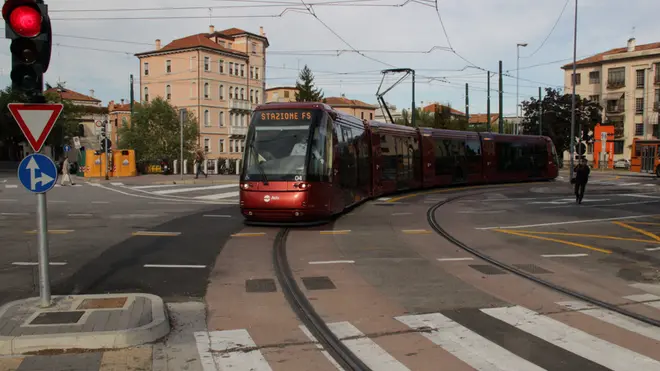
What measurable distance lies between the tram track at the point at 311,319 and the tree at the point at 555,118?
65.4 meters

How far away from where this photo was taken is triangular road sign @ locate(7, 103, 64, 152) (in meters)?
6.51

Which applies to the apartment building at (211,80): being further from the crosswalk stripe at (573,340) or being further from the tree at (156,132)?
the crosswalk stripe at (573,340)

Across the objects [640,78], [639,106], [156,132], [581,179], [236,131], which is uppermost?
[640,78]

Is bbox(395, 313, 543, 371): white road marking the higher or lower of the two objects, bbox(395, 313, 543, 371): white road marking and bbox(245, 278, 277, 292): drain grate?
the lower

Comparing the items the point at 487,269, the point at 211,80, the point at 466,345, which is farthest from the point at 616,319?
the point at 211,80

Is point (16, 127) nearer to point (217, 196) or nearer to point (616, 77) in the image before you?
point (217, 196)

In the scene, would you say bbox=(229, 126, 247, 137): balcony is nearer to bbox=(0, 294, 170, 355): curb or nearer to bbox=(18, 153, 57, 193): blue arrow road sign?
bbox=(18, 153, 57, 193): blue arrow road sign

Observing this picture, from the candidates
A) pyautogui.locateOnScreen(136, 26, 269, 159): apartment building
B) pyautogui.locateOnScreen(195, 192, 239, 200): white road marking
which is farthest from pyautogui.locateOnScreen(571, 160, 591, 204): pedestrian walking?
pyautogui.locateOnScreen(136, 26, 269, 159): apartment building

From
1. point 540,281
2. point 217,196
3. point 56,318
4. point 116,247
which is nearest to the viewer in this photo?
point 56,318

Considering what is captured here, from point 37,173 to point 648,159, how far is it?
55.4m

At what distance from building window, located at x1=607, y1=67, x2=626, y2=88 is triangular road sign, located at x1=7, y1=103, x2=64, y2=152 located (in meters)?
85.9

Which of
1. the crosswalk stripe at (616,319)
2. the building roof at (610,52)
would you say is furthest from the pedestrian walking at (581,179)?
the building roof at (610,52)

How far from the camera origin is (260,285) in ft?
27.7

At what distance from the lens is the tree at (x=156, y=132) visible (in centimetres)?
6219
